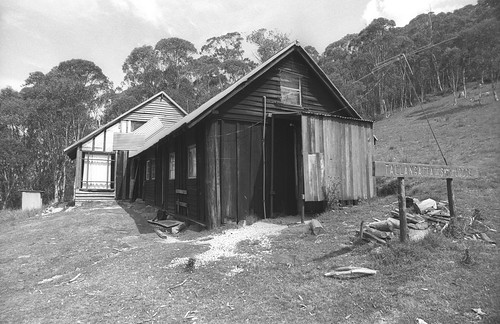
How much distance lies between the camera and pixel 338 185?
10.8 m

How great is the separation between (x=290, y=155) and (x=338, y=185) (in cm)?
224

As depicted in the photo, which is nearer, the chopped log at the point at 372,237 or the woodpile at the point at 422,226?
the chopped log at the point at 372,237

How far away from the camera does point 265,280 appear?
5.63 m

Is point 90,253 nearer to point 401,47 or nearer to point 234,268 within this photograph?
point 234,268

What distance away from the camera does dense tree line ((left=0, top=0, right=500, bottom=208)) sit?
34438 mm

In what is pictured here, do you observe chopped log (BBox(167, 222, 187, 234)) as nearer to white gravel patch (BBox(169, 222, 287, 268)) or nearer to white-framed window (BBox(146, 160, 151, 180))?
white gravel patch (BBox(169, 222, 287, 268))

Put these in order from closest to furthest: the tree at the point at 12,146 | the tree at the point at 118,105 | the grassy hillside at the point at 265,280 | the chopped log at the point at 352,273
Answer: the grassy hillside at the point at 265,280, the chopped log at the point at 352,273, the tree at the point at 12,146, the tree at the point at 118,105

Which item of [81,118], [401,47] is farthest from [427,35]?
[81,118]

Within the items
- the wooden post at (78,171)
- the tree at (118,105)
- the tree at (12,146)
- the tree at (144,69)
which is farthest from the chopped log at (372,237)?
the tree at (144,69)

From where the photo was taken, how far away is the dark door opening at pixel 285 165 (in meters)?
11.6

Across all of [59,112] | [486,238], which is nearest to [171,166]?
[486,238]

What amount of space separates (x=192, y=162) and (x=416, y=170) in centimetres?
757

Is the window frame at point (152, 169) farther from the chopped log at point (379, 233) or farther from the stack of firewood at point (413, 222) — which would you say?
the chopped log at point (379, 233)

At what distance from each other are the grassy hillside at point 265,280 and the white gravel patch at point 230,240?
0.12 metres
